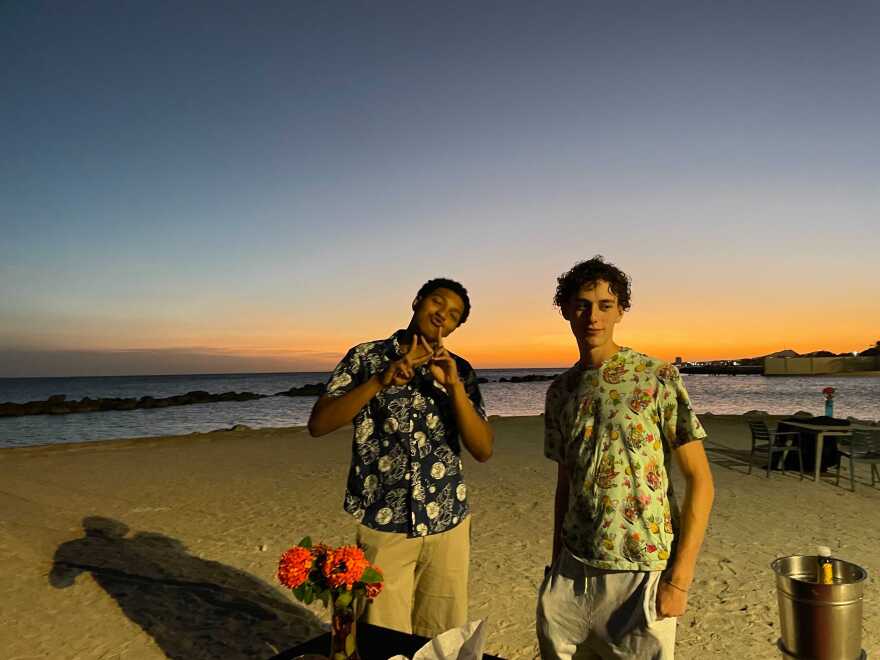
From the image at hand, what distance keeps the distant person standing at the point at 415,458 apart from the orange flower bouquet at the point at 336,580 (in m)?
0.38

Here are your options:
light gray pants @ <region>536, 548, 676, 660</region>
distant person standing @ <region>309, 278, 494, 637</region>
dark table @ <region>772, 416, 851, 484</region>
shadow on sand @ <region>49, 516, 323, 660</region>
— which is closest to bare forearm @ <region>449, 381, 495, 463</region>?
distant person standing @ <region>309, 278, 494, 637</region>

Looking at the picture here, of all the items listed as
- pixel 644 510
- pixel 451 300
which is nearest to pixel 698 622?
pixel 644 510

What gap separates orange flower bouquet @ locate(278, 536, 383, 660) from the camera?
6.03 feet

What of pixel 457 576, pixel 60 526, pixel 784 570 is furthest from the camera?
pixel 60 526

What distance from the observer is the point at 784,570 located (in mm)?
2238

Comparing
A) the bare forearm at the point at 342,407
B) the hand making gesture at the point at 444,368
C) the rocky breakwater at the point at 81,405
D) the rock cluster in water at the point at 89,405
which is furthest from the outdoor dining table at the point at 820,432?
the rocky breakwater at the point at 81,405

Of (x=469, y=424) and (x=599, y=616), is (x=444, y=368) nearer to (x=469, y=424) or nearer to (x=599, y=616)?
(x=469, y=424)

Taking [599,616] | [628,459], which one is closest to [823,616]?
[599,616]

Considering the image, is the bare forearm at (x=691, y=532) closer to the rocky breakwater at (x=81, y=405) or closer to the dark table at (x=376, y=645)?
the dark table at (x=376, y=645)

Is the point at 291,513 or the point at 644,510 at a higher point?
the point at 644,510

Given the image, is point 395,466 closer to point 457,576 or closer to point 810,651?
point 457,576

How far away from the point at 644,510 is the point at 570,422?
35 centimetres

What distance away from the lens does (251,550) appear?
5.96 metres

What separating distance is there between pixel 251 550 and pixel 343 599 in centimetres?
456
